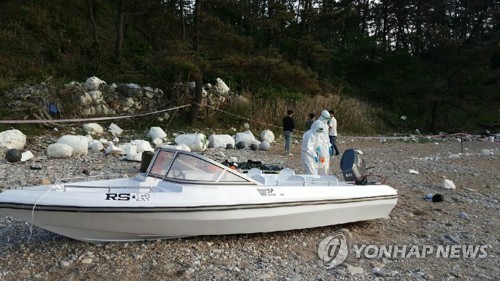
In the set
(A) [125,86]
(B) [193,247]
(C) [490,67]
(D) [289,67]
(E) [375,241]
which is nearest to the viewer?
(B) [193,247]

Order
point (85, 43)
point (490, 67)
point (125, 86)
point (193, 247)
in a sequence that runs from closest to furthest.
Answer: point (193, 247) → point (125, 86) → point (85, 43) → point (490, 67)

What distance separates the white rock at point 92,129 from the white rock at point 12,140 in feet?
9.09

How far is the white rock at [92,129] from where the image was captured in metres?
13.9

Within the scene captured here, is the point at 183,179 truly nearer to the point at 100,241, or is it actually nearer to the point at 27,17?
the point at 100,241

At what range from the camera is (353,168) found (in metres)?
7.18

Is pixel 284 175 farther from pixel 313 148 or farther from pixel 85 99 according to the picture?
pixel 85 99

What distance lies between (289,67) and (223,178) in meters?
10.8

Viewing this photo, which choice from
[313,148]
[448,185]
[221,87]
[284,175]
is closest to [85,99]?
[221,87]

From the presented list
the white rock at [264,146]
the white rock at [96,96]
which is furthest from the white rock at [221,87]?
the white rock at [264,146]

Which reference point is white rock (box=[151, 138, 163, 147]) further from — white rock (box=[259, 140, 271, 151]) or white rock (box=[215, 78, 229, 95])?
white rock (box=[215, 78, 229, 95])

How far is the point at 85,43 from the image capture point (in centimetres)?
2144

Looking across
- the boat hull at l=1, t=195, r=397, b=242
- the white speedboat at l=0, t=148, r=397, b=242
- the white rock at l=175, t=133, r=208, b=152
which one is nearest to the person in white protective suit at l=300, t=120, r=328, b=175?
the white speedboat at l=0, t=148, r=397, b=242

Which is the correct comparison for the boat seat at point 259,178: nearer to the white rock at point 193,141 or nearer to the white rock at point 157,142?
the white rock at point 193,141

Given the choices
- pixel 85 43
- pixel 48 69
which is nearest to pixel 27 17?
pixel 85 43
